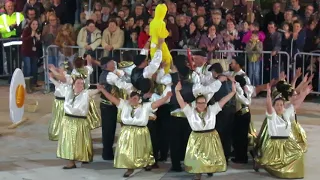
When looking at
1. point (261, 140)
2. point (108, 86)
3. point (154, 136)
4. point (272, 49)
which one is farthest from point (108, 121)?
point (272, 49)

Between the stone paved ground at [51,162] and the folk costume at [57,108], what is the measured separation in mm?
162

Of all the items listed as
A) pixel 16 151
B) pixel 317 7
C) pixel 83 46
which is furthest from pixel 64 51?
pixel 317 7

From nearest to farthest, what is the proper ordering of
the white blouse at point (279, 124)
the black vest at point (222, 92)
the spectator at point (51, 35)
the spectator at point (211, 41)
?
the white blouse at point (279, 124) → the black vest at point (222, 92) → the spectator at point (211, 41) → the spectator at point (51, 35)

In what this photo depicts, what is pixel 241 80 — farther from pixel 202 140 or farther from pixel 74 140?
pixel 74 140

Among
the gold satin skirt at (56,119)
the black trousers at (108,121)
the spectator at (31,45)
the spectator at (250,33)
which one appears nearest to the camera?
the black trousers at (108,121)

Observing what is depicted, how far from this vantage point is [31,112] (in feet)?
44.9

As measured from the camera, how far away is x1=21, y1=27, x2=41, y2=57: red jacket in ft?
51.1

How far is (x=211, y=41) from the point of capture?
14.0 m

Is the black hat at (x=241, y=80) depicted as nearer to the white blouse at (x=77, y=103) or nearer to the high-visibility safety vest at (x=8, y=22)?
the white blouse at (x=77, y=103)

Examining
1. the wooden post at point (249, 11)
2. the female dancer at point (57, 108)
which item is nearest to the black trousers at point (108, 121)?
the female dancer at point (57, 108)

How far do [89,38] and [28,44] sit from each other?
1676 mm

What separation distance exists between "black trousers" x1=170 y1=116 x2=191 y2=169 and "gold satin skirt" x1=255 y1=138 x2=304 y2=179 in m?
1.12

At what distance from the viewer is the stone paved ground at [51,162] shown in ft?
31.6

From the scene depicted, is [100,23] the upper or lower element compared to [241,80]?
upper
